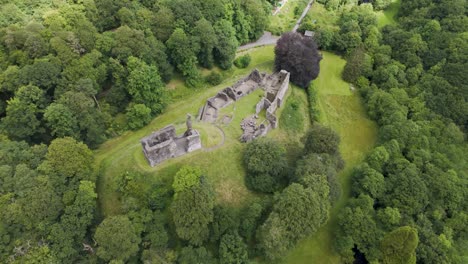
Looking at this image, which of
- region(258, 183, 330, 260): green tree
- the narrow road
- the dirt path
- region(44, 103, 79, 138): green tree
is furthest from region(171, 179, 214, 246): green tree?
the dirt path

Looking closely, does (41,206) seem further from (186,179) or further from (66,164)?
(186,179)

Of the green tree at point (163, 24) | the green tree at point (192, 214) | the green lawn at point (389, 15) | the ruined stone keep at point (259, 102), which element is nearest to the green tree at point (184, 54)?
the green tree at point (163, 24)

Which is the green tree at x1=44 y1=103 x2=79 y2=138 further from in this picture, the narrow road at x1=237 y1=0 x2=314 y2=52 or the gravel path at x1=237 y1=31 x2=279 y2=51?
the gravel path at x1=237 y1=31 x2=279 y2=51

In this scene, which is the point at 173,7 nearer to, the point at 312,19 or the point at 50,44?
the point at 50,44

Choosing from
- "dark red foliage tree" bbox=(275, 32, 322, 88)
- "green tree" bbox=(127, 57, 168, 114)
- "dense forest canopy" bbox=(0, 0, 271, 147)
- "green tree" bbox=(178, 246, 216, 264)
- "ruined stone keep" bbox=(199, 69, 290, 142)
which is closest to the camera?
"green tree" bbox=(178, 246, 216, 264)

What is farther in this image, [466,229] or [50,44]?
[50,44]

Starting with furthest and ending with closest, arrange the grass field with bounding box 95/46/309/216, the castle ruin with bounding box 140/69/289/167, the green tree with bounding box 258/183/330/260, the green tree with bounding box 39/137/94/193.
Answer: the castle ruin with bounding box 140/69/289/167
the grass field with bounding box 95/46/309/216
the green tree with bounding box 39/137/94/193
the green tree with bounding box 258/183/330/260

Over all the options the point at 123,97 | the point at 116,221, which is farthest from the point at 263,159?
the point at 123,97

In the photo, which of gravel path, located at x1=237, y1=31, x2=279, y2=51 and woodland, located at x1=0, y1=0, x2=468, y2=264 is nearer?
woodland, located at x1=0, y1=0, x2=468, y2=264
